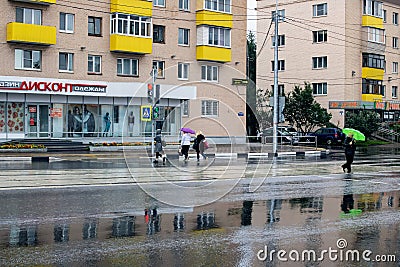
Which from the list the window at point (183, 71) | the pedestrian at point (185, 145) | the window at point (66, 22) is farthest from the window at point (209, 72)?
the pedestrian at point (185, 145)

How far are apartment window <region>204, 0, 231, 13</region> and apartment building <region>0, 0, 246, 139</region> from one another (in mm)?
82

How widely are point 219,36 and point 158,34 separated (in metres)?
5.75

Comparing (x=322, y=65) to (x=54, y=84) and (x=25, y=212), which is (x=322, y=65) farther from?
(x=25, y=212)

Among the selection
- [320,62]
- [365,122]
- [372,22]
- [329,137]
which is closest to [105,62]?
[329,137]

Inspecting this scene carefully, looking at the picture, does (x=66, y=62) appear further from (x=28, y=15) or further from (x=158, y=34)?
(x=158, y=34)

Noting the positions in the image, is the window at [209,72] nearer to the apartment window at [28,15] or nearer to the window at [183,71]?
the window at [183,71]

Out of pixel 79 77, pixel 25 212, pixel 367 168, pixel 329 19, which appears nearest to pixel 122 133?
pixel 79 77

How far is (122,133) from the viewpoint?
43.8 meters

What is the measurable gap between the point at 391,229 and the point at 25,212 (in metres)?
7.09

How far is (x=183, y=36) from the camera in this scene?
47.5 metres

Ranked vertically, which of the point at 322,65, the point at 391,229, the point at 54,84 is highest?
the point at 322,65

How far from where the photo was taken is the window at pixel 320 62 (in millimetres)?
60719

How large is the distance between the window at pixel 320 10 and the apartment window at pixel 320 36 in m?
1.82

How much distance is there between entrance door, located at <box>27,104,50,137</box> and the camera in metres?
40.2
